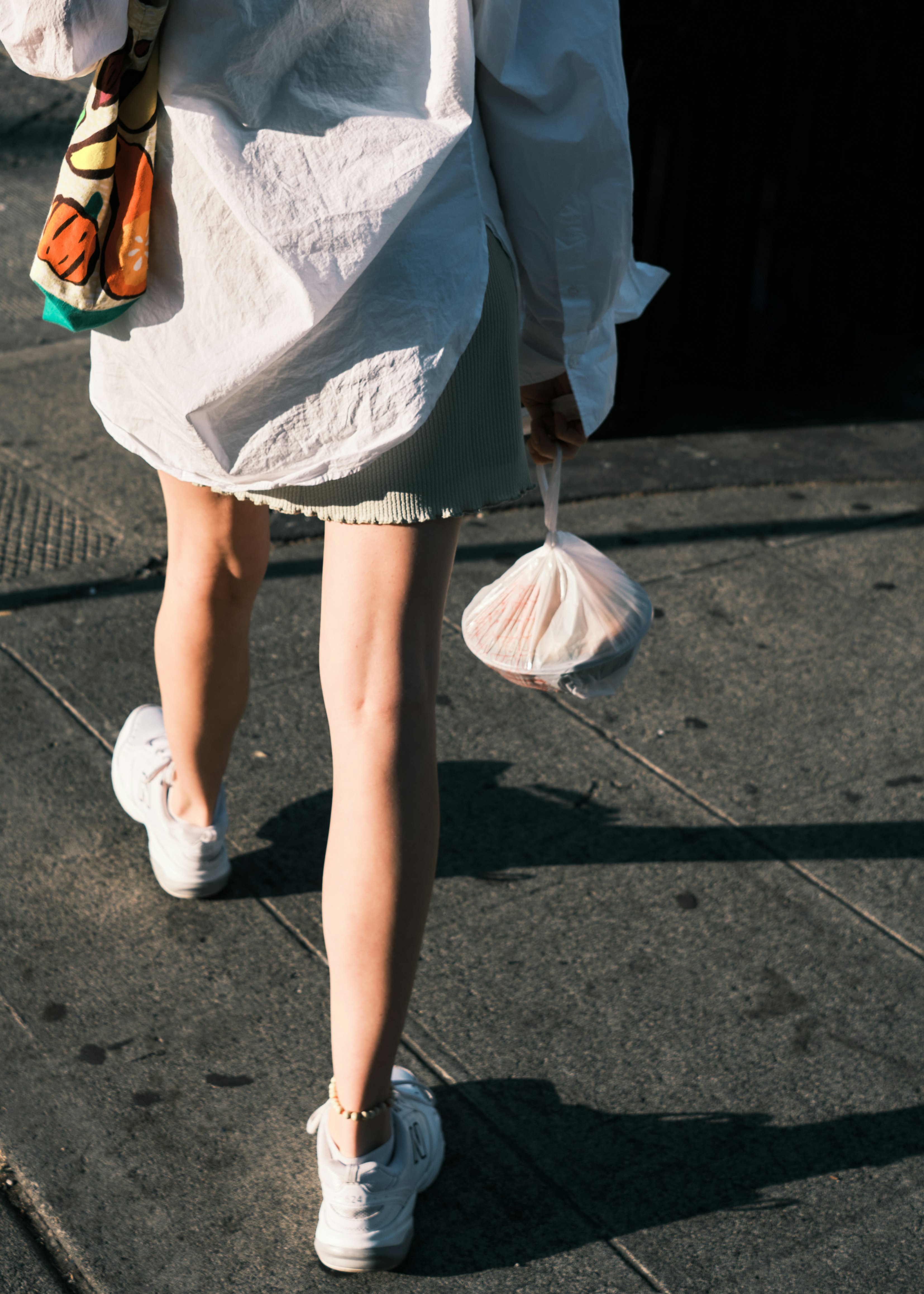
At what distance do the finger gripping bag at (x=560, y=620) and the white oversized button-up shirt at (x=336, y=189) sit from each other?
53 centimetres

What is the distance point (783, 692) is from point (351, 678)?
183cm

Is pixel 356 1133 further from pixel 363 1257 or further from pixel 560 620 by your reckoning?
pixel 560 620

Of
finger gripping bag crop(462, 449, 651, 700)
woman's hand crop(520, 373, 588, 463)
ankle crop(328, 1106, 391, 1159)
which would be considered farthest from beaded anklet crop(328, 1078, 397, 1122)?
woman's hand crop(520, 373, 588, 463)

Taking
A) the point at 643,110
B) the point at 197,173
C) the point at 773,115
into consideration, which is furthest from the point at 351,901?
the point at 773,115

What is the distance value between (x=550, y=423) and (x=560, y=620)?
0.95 ft

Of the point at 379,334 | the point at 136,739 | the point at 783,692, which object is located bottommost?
the point at 783,692

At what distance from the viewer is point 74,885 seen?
2.59 m

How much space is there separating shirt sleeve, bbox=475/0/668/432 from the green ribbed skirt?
9cm

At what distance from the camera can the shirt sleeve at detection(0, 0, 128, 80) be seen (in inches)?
53.0

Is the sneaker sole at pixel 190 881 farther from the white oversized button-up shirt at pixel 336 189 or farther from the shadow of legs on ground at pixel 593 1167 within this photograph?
the white oversized button-up shirt at pixel 336 189

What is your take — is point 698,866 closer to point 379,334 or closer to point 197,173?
point 379,334

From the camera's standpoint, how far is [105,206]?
1.57 meters

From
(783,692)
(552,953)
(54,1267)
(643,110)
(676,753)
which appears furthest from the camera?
(643,110)

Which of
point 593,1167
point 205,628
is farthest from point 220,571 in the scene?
point 593,1167
